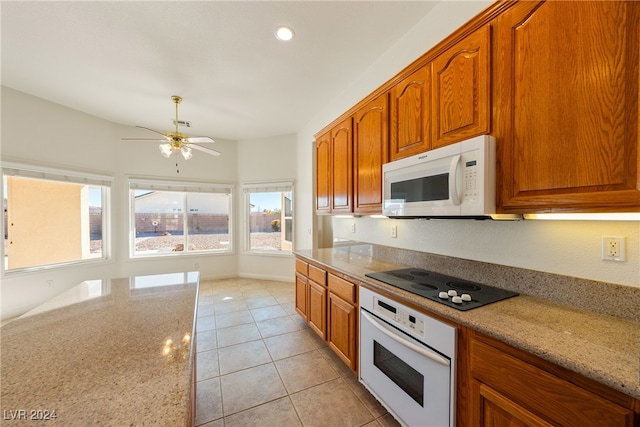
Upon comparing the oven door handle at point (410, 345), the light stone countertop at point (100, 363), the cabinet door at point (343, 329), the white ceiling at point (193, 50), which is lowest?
the cabinet door at point (343, 329)

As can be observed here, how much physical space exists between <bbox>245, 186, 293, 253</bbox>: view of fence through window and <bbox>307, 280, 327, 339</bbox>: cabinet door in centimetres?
225

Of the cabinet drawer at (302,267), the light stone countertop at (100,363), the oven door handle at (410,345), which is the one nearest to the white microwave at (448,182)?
the oven door handle at (410,345)

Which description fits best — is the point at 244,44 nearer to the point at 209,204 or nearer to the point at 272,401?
the point at 272,401

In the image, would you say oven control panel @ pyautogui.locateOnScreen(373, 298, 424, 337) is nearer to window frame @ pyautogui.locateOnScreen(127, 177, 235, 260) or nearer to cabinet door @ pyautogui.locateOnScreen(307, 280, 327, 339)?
cabinet door @ pyautogui.locateOnScreen(307, 280, 327, 339)

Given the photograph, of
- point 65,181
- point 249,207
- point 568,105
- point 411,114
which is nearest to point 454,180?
point 568,105

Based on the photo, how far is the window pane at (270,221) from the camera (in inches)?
192

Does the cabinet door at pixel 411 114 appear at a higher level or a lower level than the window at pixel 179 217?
higher

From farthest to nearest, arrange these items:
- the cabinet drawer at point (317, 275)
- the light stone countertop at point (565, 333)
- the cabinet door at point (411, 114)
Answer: the cabinet drawer at point (317, 275)
the cabinet door at point (411, 114)
the light stone countertop at point (565, 333)

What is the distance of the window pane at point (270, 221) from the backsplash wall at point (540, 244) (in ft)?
10.3

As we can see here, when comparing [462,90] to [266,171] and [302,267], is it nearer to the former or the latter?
[302,267]

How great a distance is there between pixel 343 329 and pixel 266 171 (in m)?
3.59

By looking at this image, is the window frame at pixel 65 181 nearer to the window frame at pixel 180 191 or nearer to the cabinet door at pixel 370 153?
the window frame at pixel 180 191

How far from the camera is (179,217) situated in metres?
4.82

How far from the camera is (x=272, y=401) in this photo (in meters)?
1.79
